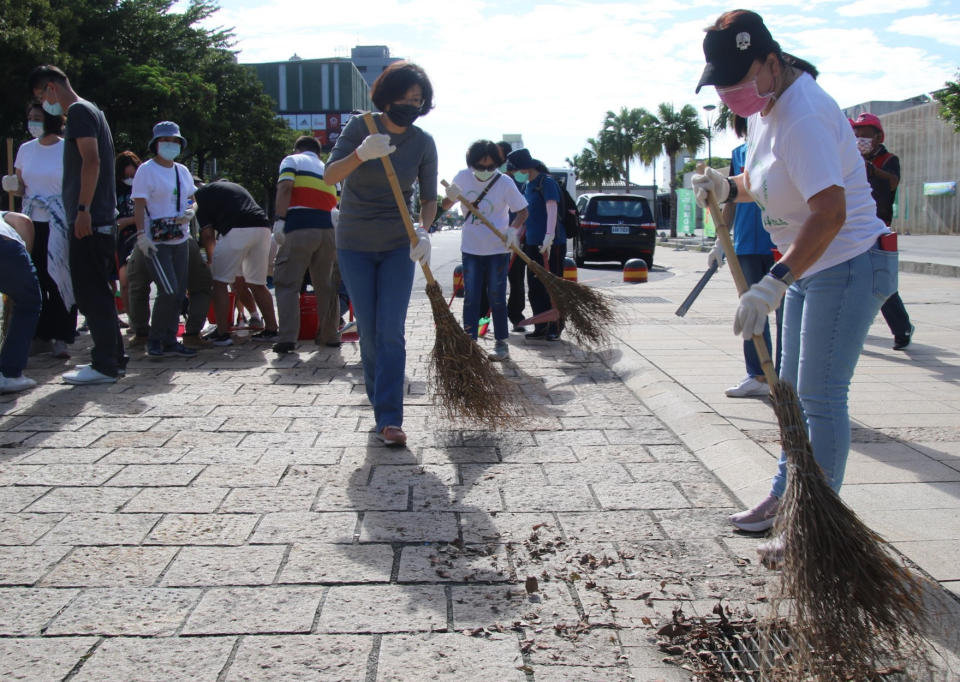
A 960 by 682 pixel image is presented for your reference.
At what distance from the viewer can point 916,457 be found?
13.5ft

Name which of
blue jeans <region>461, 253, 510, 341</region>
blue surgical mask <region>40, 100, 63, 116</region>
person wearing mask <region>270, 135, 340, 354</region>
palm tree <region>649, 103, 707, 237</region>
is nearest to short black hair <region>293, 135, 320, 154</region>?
person wearing mask <region>270, 135, 340, 354</region>

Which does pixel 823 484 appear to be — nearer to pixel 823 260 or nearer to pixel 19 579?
pixel 823 260

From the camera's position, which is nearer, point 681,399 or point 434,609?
point 434,609

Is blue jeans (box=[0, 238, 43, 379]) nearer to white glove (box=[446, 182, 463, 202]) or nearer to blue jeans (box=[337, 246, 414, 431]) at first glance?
blue jeans (box=[337, 246, 414, 431])

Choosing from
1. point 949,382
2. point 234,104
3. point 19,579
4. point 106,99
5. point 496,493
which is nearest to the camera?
point 19,579

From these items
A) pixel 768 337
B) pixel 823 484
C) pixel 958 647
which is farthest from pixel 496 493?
pixel 768 337

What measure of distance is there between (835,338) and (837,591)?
3.10 feet

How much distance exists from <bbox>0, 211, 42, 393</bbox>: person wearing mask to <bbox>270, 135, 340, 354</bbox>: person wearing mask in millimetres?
1987

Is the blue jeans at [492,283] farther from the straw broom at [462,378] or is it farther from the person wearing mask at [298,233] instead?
the straw broom at [462,378]

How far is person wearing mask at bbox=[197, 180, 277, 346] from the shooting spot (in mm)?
7883

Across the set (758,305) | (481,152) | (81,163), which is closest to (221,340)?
(81,163)

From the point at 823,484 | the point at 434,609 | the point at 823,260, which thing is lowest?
the point at 434,609

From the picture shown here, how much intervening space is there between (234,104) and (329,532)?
44.8m

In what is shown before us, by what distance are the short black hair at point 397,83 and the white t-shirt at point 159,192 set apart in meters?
3.28
